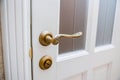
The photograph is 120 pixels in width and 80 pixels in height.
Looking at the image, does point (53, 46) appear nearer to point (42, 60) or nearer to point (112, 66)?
point (42, 60)

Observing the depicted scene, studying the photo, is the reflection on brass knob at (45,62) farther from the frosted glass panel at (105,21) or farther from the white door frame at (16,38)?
the frosted glass panel at (105,21)

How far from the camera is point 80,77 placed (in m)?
0.91

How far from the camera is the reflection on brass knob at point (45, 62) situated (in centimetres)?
66

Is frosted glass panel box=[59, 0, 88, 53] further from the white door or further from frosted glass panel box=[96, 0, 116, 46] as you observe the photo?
frosted glass panel box=[96, 0, 116, 46]

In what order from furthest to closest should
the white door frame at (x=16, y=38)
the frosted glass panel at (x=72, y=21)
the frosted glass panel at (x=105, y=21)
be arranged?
the frosted glass panel at (x=105, y=21) → the frosted glass panel at (x=72, y=21) → the white door frame at (x=16, y=38)

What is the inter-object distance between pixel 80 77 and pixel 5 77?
1.33ft

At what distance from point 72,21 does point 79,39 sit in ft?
0.38

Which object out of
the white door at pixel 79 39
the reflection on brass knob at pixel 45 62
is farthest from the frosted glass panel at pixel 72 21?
the reflection on brass knob at pixel 45 62

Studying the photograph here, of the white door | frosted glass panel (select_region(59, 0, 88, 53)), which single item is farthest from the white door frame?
frosted glass panel (select_region(59, 0, 88, 53))

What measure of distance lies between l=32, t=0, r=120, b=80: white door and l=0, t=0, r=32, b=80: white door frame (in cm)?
3

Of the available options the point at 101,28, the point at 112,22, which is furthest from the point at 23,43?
the point at 112,22

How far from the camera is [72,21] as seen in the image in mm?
811

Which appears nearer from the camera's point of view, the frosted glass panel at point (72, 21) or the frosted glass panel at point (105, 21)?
the frosted glass panel at point (72, 21)

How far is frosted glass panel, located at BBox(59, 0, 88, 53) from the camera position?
76 cm
